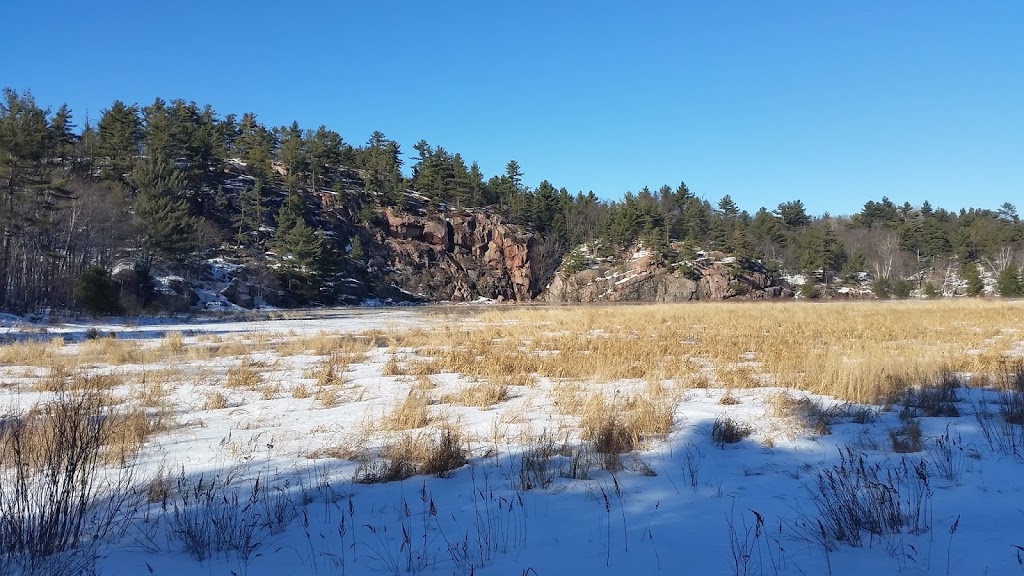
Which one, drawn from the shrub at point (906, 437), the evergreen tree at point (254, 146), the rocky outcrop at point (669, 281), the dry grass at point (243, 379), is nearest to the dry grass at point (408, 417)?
the dry grass at point (243, 379)

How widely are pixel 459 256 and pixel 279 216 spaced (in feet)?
80.4

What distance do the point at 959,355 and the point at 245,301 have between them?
4740cm

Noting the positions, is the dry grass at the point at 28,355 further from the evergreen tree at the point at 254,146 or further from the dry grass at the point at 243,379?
the evergreen tree at the point at 254,146

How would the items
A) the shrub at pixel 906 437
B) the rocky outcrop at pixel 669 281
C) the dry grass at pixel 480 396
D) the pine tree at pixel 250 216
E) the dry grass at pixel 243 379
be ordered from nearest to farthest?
the shrub at pixel 906 437, the dry grass at pixel 480 396, the dry grass at pixel 243 379, the pine tree at pixel 250 216, the rocky outcrop at pixel 669 281

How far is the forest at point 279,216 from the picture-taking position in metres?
32.5

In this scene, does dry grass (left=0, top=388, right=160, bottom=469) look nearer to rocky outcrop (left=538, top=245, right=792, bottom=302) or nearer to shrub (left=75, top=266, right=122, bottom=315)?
shrub (left=75, top=266, right=122, bottom=315)

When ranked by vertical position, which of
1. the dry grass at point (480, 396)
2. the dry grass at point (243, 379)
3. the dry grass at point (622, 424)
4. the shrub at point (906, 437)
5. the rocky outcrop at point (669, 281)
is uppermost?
the rocky outcrop at point (669, 281)

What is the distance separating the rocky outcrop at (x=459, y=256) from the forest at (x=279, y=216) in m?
3.40

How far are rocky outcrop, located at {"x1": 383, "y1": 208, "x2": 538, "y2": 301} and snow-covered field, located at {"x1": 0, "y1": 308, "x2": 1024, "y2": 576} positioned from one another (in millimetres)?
62920

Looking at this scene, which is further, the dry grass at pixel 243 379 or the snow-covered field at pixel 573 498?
the dry grass at pixel 243 379

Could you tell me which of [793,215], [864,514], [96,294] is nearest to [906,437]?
[864,514]

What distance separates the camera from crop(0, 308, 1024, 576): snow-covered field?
115 inches

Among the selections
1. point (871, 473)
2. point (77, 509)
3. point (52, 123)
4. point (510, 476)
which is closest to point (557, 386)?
point (510, 476)

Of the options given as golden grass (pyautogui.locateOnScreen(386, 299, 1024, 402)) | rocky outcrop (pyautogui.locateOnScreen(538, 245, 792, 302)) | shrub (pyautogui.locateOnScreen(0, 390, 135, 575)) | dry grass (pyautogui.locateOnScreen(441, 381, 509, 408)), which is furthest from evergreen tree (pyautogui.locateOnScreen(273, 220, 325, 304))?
shrub (pyautogui.locateOnScreen(0, 390, 135, 575))
